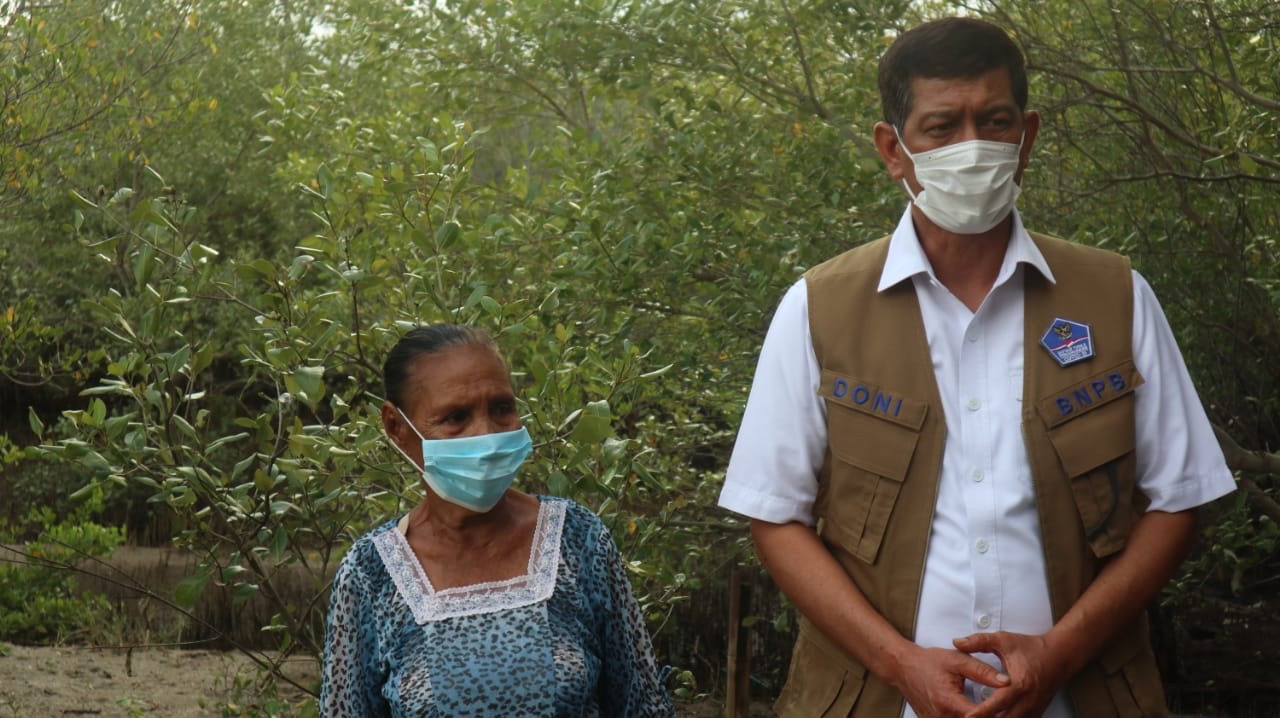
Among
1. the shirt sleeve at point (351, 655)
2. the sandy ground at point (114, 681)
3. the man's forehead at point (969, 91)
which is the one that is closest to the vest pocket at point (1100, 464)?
the man's forehead at point (969, 91)

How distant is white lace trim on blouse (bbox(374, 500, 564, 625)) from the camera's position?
8.02ft

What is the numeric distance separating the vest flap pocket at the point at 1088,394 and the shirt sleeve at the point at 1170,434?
0.10 ft

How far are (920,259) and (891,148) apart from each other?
23cm

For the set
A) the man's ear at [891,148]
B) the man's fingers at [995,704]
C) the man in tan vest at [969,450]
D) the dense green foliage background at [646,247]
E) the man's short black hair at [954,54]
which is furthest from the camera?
the dense green foliage background at [646,247]

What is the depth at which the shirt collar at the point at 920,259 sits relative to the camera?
7.79 feet

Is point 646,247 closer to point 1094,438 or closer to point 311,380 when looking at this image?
point 311,380

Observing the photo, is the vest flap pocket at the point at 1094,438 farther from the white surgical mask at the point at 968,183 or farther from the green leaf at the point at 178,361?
the green leaf at the point at 178,361

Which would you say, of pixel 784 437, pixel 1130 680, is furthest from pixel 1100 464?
pixel 784 437

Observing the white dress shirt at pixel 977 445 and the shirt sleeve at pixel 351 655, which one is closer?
the white dress shirt at pixel 977 445

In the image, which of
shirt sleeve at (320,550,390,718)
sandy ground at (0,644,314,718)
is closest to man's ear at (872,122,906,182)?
shirt sleeve at (320,550,390,718)

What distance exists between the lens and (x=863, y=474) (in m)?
2.33

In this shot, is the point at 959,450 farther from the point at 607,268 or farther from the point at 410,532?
the point at 607,268

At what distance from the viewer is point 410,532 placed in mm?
2605

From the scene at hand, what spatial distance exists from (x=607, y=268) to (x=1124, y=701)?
3.14 metres
